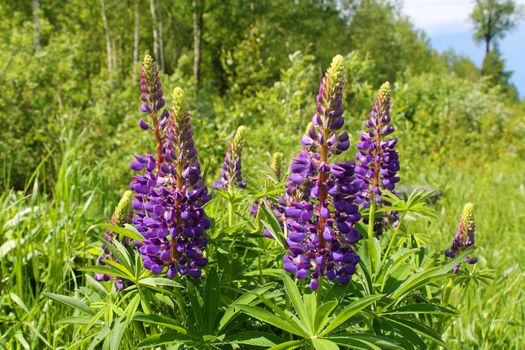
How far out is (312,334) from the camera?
4.92 feet

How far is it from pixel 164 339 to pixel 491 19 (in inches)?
2913

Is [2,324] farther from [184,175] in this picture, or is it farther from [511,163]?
[511,163]

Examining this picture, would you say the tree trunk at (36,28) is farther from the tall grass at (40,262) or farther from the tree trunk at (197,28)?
the tree trunk at (197,28)

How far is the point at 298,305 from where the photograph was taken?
154cm

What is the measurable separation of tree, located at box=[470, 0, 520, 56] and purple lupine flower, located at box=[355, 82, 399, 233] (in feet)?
234

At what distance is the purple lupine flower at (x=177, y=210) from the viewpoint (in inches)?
66.9

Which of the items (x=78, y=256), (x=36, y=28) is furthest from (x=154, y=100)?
(x=36, y=28)

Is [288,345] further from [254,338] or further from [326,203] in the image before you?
[326,203]

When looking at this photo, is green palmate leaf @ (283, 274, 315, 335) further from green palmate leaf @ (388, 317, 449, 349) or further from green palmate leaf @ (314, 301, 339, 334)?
green palmate leaf @ (388, 317, 449, 349)

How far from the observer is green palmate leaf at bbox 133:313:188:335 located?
1533 mm

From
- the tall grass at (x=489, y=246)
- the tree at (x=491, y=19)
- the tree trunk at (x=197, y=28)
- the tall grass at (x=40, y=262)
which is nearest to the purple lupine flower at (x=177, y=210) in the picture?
the tall grass at (x=40, y=262)

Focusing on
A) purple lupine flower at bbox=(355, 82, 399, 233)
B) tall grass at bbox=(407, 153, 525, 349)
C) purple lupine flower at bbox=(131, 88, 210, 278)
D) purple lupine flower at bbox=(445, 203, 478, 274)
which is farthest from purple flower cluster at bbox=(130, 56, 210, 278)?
tall grass at bbox=(407, 153, 525, 349)

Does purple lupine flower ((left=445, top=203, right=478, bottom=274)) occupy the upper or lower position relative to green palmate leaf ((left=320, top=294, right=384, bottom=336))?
upper

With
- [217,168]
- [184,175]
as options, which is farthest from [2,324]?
[217,168]
